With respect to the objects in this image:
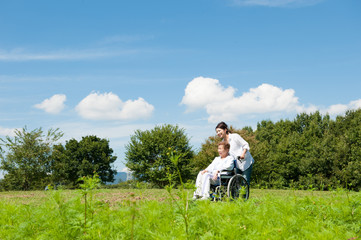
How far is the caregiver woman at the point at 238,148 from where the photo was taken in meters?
7.54

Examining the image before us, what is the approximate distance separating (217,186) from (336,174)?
2688 cm

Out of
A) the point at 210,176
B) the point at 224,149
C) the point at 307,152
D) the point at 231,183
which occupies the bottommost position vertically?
the point at 231,183

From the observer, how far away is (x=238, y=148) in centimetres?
779

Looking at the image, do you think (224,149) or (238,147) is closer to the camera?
(224,149)

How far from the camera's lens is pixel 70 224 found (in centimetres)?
341

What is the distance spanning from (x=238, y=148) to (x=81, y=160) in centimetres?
2957

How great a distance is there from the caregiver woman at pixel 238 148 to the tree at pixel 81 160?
2601cm

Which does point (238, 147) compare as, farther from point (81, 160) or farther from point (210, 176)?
point (81, 160)

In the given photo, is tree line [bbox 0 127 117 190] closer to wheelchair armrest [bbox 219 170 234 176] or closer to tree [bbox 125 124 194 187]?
tree [bbox 125 124 194 187]

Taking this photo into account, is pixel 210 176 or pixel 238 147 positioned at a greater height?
pixel 238 147

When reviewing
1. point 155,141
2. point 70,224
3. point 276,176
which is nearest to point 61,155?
point 155,141

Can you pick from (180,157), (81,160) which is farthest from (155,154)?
(81,160)

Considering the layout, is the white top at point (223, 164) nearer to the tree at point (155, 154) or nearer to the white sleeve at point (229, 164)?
the white sleeve at point (229, 164)

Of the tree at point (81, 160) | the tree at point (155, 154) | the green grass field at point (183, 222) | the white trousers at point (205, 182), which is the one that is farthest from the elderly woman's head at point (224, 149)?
the tree at point (81, 160)
